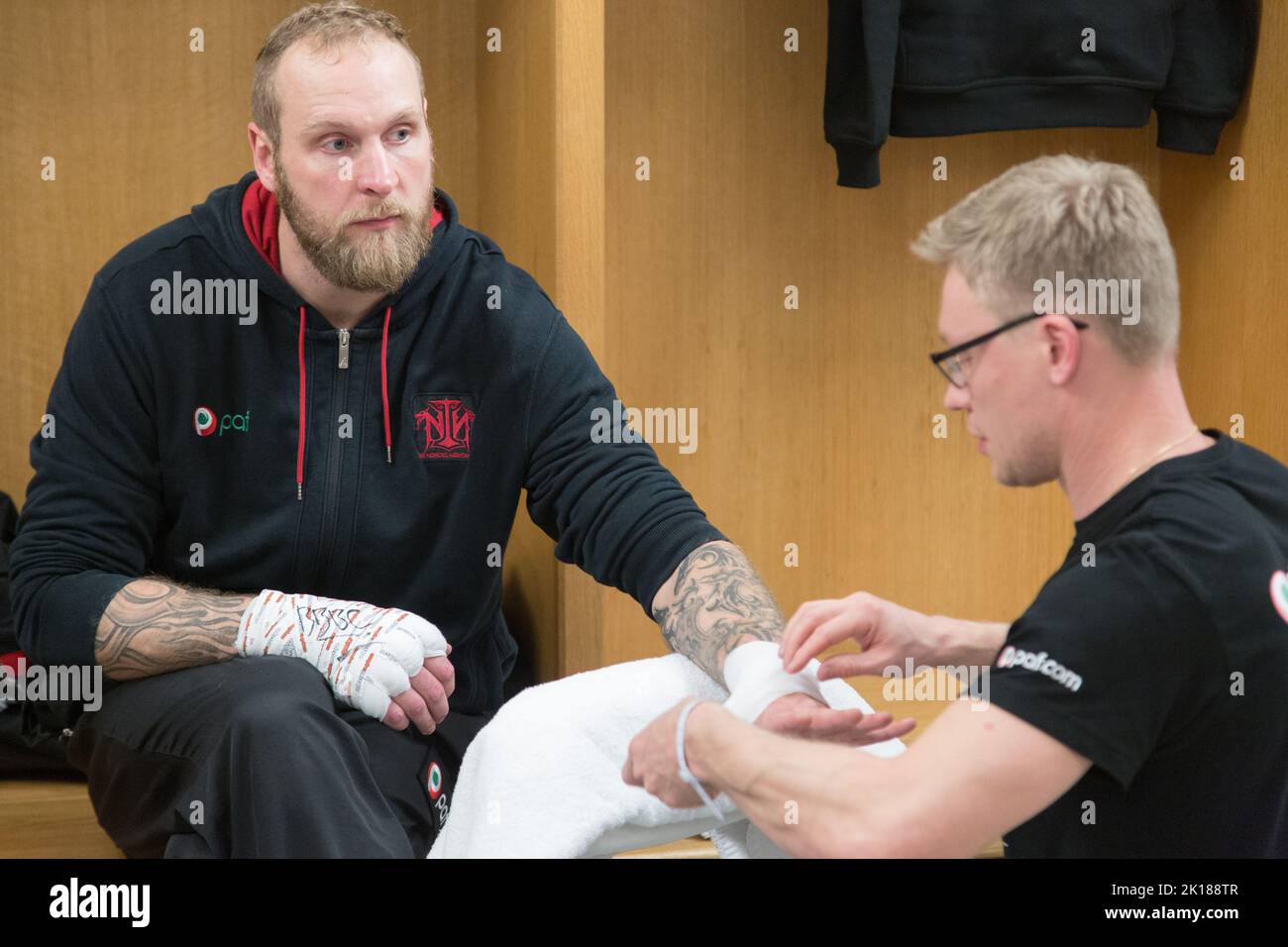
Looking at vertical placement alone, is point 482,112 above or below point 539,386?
above

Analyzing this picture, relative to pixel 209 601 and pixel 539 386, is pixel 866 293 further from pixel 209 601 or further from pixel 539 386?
pixel 209 601

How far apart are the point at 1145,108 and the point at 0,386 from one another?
1.64 meters

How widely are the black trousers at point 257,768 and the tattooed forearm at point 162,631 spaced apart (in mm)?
16

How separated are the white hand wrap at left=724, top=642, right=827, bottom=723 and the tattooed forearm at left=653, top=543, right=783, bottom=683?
0.05 meters

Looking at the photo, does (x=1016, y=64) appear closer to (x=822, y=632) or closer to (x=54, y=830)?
(x=822, y=632)

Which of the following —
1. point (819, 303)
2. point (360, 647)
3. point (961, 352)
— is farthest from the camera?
point (819, 303)

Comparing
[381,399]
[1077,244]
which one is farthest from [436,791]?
[1077,244]

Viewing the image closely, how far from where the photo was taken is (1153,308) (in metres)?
1.02

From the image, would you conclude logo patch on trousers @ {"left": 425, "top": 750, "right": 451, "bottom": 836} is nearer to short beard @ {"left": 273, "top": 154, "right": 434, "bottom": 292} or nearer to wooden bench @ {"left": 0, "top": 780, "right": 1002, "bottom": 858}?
wooden bench @ {"left": 0, "top": 780, "right": 1002, "bottom": 858}

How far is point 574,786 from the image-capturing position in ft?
3.90

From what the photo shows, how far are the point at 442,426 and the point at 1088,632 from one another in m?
0.87

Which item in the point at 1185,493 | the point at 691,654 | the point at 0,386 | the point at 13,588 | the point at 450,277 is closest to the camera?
the point at 1185,493

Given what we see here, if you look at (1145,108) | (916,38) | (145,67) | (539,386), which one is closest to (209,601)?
(539,386)

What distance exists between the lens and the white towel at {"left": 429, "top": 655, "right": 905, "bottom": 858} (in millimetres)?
1172
